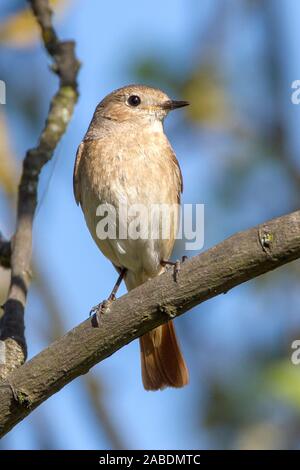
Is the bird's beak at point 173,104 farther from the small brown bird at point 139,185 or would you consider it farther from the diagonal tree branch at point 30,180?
the diagonal tree branch at point 30,180

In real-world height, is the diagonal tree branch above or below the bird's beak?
below

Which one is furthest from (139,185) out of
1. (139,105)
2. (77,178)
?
(139,105)

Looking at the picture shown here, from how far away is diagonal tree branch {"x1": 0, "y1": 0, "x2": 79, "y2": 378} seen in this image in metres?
3.84

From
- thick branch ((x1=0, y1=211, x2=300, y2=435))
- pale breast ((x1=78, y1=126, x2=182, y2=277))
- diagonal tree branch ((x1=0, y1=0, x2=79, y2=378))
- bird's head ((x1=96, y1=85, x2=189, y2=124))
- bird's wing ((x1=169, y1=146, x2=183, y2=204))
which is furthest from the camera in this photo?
bird's head ((x1=96, y1=85, x2=189, y2=124))

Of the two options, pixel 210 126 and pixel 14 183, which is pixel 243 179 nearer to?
pixel 210 126

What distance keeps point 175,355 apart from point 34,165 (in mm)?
1578

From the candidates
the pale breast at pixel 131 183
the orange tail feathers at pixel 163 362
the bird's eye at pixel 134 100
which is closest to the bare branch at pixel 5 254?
the pale breast at pixel 131 183

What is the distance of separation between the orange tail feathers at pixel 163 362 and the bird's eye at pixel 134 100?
1499 millimetres

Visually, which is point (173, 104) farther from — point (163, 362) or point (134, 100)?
point (163, 362)

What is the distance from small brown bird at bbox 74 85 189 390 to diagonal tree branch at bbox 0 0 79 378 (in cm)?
43

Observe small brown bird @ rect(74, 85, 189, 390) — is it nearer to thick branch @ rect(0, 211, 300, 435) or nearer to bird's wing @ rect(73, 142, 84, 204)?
bird's wing @ rect(73, 142, 84, 204)

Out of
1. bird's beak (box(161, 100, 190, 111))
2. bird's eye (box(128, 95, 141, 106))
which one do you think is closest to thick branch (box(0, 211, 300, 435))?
bird's beak (box(161, 100, 190, 111))

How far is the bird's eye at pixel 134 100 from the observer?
5.62 m

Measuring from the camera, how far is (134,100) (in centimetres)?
564
